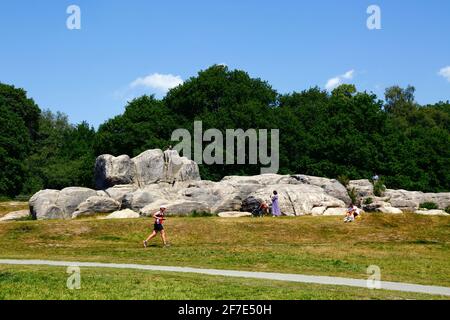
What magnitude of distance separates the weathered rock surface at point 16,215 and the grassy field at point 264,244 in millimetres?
13424

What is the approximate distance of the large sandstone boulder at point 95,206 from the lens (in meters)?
50.9

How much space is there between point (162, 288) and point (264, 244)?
1816 cm

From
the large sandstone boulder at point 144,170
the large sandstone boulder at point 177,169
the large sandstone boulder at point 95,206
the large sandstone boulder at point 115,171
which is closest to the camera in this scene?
the large sandstone boulder at point 95,206

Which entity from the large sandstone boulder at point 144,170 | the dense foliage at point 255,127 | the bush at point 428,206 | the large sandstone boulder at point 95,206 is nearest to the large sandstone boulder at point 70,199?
the large sandstone boulder at point 95,206

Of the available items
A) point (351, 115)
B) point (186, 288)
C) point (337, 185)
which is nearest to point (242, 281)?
point (186, 288)

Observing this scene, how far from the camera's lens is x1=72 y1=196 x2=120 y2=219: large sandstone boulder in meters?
50.9

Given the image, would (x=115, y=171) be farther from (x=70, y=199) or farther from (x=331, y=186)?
(x=331, y=186)

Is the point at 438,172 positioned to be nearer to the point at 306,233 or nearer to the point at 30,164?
the point at 306,233

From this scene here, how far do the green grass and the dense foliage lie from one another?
55.6m

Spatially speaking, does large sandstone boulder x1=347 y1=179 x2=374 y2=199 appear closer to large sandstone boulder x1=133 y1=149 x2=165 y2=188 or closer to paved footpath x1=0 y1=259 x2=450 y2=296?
large sandstone boulder x1=133 y1=149 x2=165 y2=188

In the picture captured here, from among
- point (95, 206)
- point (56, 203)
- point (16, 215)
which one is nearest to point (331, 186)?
point (95, 206)

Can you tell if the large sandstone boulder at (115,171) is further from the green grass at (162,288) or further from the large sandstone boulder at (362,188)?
the green grass at (162,288)

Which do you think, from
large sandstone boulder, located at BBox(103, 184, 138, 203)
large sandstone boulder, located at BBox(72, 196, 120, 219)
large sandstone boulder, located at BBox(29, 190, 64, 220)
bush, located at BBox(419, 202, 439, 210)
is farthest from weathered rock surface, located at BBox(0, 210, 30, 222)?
bush, located at BBox(419, 202, 439, 210)

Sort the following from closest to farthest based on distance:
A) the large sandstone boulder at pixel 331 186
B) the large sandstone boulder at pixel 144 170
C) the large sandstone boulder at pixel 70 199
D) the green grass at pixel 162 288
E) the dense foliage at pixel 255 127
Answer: the green grass at pixel 162 288
the large sandstone boulder at pixel 70 199
the large sandstone boulder at pixel 331 186
the large sandstone boulder at pixel 144 170
the dense foliage at pixel 255 127
